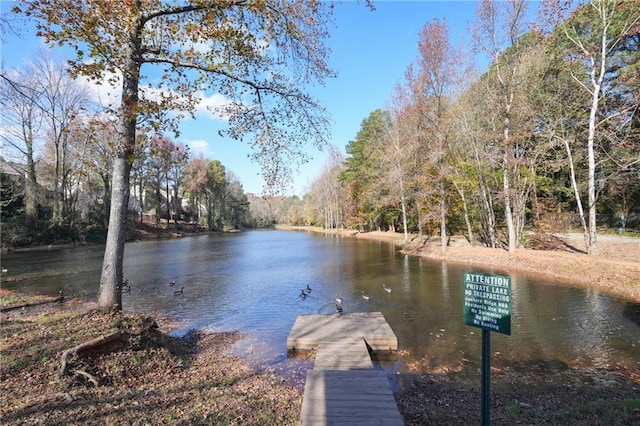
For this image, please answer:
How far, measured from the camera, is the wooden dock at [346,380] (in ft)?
12.1

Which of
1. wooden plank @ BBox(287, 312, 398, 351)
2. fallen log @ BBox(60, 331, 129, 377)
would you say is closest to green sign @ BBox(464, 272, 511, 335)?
wooden plank @ BBox(287, 312, 398, 351)

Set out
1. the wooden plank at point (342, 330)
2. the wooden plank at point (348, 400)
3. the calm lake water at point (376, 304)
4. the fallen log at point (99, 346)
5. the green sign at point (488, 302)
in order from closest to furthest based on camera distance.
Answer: the green sign at point (488, 302) → the wooden plank at point (348, 400) → the fallen log at point (99, 346) → the calm lake water at point (376, 304) → the wooden plank at point (342, 330)

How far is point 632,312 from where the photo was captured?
9.50 metres

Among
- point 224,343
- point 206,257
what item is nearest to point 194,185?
point 206,257

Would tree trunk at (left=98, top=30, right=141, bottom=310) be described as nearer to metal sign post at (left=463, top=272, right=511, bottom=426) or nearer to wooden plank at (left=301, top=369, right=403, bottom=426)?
wooden plank at (left=301, top=369, right=403, bottom=426)

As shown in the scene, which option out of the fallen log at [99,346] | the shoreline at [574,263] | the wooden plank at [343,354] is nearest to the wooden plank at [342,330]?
the wooden plank at [343,354]

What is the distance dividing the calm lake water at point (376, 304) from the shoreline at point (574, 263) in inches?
36.0

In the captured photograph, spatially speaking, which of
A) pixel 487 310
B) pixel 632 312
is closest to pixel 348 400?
pixel 487 310

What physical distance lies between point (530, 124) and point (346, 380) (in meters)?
19.8

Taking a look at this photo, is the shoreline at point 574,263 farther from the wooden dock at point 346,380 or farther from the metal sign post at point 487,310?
the metal sign post at point 487,310

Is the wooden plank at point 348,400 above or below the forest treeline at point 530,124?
below

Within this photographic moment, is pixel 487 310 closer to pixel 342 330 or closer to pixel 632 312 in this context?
pixel 342 330

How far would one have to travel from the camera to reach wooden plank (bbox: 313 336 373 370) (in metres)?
5.84

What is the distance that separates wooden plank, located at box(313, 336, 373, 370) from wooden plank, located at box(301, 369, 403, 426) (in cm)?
101
